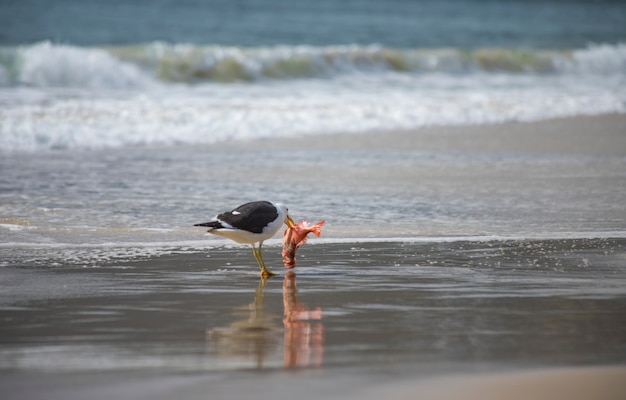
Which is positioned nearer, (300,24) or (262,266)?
(262,266)

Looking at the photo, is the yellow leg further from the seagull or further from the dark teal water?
the dark teal water

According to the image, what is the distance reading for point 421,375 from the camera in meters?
4.59

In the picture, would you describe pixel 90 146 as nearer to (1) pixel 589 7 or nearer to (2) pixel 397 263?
(2) pixel 397 263

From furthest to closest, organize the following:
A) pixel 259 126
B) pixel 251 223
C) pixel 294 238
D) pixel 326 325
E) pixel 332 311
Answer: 1. pixel 259 126
2. pixel 294 238
3. pixel 251 223
4. pixel 332 311
5. pixel 326 325

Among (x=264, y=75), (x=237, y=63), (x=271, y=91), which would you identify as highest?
(x=237, y=63)

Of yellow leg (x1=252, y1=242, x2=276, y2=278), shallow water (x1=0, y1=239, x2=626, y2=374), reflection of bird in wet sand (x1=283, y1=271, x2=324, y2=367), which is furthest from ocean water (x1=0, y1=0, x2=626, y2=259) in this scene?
reflection of bird in wet sand (x1=283, y1=271, x2=324, y2=367)

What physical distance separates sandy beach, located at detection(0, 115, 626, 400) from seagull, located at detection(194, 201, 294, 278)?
0.27m

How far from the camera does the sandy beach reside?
Result: 449cm

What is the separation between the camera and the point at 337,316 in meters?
5.67

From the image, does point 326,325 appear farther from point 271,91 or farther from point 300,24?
point 300,24

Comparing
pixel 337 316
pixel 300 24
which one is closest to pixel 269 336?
pixel 337 316

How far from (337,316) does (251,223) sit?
1376mm

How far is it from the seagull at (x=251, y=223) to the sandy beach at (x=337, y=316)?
10.5 inches

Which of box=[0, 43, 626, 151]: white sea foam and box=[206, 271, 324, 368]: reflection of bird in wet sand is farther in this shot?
box=[0, 43, 626, 151]: white sea foam
